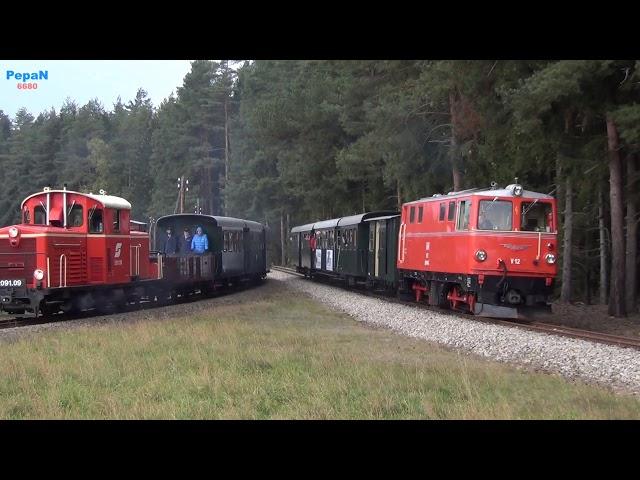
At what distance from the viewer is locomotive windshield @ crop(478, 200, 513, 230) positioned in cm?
1753

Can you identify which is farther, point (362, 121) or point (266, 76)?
point (266, 76)

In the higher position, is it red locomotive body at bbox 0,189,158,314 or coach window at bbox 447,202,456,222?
coach window at bbox 447,202,456,222

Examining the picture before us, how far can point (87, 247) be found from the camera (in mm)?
18750

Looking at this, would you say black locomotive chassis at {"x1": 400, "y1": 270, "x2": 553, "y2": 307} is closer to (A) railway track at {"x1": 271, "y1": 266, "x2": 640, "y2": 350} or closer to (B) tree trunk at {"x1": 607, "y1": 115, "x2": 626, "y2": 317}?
(A) railway track at {"x1": 271, "y1": 266, "x2": 640, "y2": 350}

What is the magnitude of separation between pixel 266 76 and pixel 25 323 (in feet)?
148

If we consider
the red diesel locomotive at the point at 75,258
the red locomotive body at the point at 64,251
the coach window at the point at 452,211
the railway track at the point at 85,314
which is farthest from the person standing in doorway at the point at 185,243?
the coach window at the point at 452,211

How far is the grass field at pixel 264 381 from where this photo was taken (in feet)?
24.9

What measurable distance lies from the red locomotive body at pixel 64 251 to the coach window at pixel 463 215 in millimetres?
9297

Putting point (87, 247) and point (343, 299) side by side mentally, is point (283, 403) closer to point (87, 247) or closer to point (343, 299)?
point (87, 247)

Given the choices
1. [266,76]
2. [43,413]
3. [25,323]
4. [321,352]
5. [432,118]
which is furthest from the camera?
[266,76]

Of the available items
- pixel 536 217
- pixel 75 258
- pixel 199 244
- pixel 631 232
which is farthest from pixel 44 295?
pixel 631 232

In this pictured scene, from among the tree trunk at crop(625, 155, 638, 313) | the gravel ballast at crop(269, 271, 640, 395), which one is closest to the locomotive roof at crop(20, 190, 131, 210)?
the gravel ballast at crop(269, 271, 640, 395)
